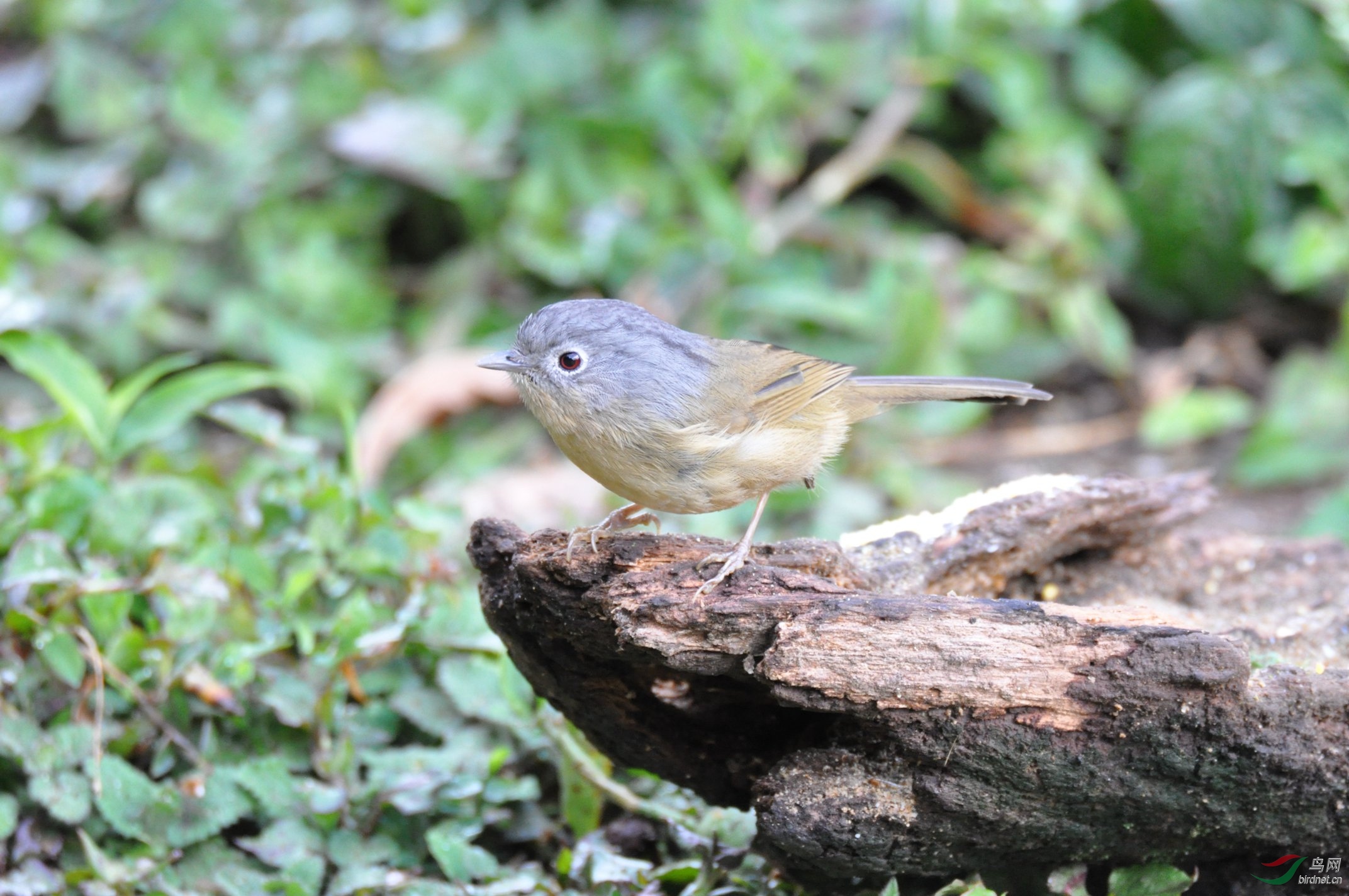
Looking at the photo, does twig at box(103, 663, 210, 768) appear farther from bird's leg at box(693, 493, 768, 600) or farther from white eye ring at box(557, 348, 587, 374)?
bird's leg at box(693, 493, 768, 600)

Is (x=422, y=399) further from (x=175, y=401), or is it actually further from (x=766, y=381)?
(x=766, y=381)

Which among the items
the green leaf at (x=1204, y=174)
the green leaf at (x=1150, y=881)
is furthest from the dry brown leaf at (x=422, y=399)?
the green leaf at (x=1150, y=881)

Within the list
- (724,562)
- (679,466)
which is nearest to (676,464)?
(679,466)

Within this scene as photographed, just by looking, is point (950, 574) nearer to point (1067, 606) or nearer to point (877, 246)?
point (1067, 606)

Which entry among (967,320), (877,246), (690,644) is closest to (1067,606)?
(690,644)

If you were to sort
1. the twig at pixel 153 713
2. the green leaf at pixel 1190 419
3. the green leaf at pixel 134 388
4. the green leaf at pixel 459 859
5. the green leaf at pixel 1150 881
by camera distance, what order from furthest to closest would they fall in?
1. the green leaf at pixel 1190 419
2. the green leaf at pixel 134 388
3. the twig at pixel 153 713
4. the green leaf at pixel 459 859
5. the green leaf at pixel 1150 881

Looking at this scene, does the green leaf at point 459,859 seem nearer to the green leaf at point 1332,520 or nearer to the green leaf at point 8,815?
the green leaf at point 8,815
